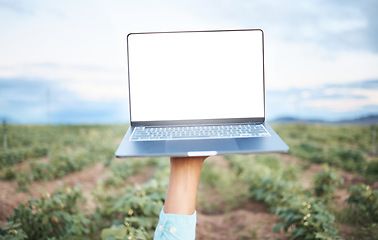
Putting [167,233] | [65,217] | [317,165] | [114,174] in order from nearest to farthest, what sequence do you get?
[167,233]
[65,217]
[114,174]
[317,165]

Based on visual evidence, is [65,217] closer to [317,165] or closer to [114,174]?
[114,174]

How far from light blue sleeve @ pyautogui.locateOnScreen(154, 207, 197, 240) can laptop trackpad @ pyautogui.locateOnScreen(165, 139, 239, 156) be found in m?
0.40

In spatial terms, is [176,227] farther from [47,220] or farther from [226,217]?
[226,217]

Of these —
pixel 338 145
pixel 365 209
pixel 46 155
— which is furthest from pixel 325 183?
pixel 46 155

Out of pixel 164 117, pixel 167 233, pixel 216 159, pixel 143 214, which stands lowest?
pixel 216 159

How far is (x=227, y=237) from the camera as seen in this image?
11.2 ft

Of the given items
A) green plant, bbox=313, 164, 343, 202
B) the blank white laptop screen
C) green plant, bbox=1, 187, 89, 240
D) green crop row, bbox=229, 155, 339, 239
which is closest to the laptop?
the blank white laptop screen

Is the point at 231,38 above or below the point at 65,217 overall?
above

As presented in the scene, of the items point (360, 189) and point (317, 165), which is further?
point (317, 165)

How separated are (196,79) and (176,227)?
3.57ft

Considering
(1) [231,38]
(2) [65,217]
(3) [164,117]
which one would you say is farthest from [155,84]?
(2) [65,217]

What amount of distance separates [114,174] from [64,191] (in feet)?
8.32

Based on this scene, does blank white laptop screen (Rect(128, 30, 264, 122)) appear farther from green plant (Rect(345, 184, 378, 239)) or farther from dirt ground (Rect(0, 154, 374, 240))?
green plant (Rect(345, 184, 378, 239))

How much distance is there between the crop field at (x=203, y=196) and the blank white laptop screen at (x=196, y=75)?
1.14m
